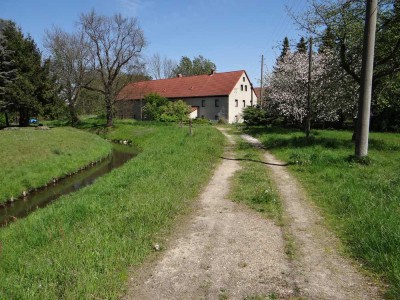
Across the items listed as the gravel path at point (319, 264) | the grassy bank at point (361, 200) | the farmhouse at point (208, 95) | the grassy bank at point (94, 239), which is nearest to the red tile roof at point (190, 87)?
the farmhouse at point (208, 95)

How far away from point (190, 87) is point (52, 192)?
4216 cm

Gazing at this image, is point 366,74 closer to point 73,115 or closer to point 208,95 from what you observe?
point 208,95

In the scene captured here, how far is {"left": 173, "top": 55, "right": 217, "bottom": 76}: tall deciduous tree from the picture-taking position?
334 feet

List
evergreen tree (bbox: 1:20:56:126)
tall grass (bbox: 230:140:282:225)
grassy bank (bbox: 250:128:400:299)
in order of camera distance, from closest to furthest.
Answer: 1. grassy bank (bbox: 250:128:400:299)
2. tall grass (bbox: 230:140:282:225)
3. evergreen tree (bbox: 1:20:56:126)

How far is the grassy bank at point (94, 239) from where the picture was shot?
4715 millimetres

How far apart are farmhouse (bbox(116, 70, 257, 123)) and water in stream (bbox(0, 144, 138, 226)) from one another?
26.5 meters

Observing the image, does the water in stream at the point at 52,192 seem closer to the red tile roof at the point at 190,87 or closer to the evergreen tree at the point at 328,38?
the evergreen tree at the point at 328,38

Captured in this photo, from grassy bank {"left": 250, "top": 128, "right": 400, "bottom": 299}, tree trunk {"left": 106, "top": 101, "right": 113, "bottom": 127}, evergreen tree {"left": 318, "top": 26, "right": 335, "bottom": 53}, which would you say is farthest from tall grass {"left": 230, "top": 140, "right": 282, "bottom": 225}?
tree trunk {"left": 106, "top": 101, "right": 113, "bottom": 127}

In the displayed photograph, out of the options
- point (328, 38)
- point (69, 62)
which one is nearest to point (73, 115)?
point (69, 62)

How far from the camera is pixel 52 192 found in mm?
15219

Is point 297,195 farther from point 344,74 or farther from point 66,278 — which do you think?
point 344,74

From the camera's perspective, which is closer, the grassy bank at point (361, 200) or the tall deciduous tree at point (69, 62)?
the grassy bank at point (361, 200)

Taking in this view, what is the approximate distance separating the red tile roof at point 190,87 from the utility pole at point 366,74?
37.1 metres

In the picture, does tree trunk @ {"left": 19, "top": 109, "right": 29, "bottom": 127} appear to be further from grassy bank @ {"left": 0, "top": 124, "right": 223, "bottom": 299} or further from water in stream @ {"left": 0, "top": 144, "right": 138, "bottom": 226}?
grassy bank @ {"left": 0, "top": 124, "right": 223, "bottom": 299}
